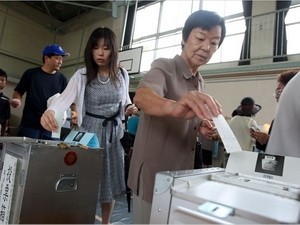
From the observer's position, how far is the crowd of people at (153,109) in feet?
1.90

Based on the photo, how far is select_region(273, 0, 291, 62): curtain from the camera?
11.3 ft

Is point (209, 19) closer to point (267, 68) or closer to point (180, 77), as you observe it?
point (180, 77)

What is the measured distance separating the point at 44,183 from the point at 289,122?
64cm

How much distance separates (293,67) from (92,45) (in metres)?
2.81

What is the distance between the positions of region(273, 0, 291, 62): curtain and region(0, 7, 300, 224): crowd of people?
2270mm

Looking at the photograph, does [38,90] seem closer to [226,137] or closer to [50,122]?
[50,122]

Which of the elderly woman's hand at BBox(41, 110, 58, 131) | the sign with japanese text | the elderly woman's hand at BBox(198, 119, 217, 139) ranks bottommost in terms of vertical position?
the sign with japanese text

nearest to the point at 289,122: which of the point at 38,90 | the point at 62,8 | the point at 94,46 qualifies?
the point at 94,46

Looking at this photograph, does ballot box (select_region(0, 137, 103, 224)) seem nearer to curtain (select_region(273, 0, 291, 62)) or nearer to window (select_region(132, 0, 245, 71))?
window (select_region(132, 0, 245, 71))

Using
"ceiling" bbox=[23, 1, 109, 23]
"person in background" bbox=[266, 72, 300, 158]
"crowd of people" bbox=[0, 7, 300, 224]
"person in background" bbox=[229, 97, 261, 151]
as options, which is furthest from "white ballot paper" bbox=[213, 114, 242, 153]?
"ceiling" bbox=[23, 1, 109, 23]

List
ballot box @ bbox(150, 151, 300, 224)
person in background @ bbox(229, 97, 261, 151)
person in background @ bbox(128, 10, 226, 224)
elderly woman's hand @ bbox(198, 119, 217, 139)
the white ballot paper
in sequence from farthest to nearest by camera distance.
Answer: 1. person in background @ bbox(229, 97, 261, 151)
2. elderly woman's hand @ bbox(198, 119, 217, 139)
3. person in background @ bbox(128, 10, 226, 224)
4. the white ballot paper
5. ballot box @ bbox(150, 151, 300, 224)

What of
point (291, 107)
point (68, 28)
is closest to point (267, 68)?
point (291, 107)

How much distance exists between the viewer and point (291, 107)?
57 centimetres

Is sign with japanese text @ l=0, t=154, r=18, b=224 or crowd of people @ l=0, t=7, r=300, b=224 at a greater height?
crowd of people @ l=0, t=7, r=300, b=224
